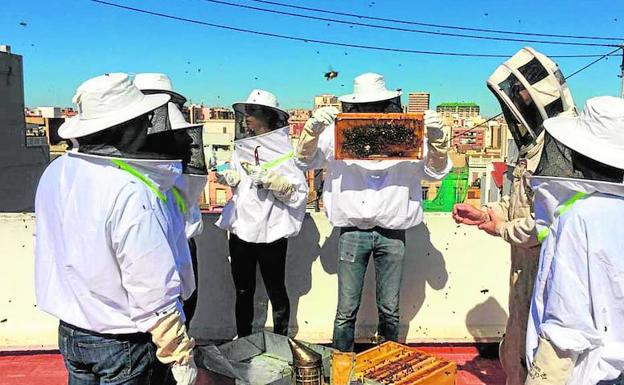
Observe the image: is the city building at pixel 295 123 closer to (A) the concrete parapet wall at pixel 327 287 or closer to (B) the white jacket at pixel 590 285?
(A) the concrete parapet wall at pixel 327 287

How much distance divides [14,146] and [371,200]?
19.7m

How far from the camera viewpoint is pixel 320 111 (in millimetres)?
3473

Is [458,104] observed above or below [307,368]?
above

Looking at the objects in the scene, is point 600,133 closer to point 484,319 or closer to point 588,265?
point 588,265

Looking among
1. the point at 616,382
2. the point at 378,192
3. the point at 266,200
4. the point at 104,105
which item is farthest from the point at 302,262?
the point at 616,382

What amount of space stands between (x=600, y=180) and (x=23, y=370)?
3.97 meters

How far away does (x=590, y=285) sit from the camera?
6.14 ft

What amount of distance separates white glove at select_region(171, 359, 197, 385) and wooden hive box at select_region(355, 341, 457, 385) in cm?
99

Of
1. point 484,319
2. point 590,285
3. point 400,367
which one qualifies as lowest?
point 484,319

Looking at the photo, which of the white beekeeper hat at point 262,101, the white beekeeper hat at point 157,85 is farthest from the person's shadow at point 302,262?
the white beekeeper hat at point 157,85

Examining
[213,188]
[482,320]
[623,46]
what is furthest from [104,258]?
[213,188]

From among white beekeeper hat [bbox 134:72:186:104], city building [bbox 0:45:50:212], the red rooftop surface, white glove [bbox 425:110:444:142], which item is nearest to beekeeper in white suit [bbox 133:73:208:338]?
white beekeeper hat [bbox 134:72:186:104]

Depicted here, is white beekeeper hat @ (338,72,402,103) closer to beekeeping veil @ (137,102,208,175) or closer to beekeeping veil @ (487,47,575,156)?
beekeeping veil @ (487,47,575,156)

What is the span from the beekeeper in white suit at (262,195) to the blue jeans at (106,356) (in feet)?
5.03
